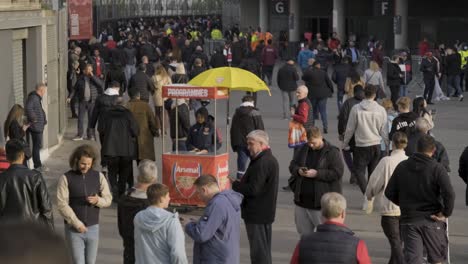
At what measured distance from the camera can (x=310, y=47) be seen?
39.8m

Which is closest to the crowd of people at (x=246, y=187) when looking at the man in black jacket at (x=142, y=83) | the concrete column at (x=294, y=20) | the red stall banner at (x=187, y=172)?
the red stall banner at (x=187, y=172)

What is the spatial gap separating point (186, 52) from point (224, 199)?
106 feet

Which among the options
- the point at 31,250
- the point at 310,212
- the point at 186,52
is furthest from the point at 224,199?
the point at 186,52

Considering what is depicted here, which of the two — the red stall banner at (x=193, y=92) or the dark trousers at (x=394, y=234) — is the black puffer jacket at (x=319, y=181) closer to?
the dark trousers at (x=394, y=234)

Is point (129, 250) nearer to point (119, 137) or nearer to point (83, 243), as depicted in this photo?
point (83, 243)

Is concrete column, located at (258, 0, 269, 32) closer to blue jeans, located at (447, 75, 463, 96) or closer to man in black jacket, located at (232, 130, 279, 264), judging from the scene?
blue jeans, located at (447, 75, 463, 96)

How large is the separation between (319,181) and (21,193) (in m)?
2.78

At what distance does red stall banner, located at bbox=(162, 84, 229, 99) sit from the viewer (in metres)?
13.6

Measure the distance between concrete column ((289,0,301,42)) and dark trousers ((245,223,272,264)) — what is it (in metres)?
46.2

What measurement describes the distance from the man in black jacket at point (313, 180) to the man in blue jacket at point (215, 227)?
196 cm

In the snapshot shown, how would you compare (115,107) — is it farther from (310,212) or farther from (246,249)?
(310,212)

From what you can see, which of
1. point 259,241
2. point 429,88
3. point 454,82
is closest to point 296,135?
point 259,241

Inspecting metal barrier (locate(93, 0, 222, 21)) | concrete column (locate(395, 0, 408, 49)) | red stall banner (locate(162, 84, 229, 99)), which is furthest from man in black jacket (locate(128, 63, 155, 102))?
metal barrier (locate(93, 0, 222, 21))

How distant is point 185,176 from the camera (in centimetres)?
1377
